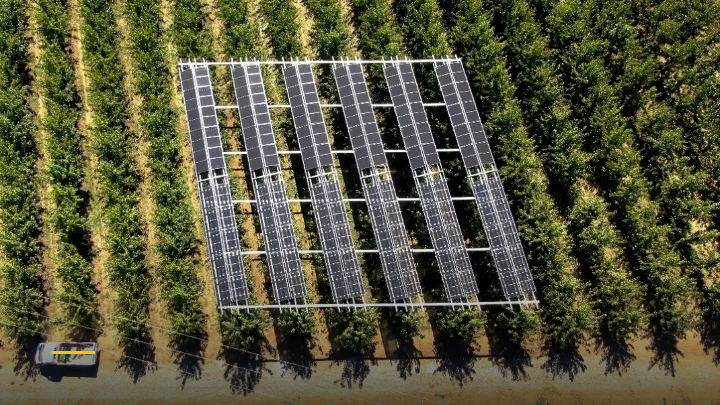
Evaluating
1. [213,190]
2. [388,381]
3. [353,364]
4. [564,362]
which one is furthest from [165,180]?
[564,362]

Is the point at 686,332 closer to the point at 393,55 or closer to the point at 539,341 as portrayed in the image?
the point at 539,341

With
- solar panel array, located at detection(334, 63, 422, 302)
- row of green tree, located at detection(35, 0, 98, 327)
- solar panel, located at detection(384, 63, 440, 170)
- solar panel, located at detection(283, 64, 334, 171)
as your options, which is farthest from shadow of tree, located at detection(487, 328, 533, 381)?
row of green tree, located at detection(35, 0, 98, 327)

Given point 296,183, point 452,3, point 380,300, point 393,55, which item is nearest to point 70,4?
point 296,183

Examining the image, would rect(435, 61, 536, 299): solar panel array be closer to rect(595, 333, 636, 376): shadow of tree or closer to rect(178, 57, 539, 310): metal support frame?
rect(178, 57, 539, 310): metal support frame

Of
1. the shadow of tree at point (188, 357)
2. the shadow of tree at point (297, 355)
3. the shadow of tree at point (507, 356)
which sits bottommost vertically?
the shadow of tree at point (507, 356)

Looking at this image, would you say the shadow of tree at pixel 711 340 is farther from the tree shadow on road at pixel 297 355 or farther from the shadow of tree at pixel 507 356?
the tree shadow on road at pixel 297 355

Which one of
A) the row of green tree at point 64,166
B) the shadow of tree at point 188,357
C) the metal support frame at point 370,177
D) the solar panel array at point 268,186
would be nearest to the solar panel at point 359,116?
the metal support frame at point 370,177
